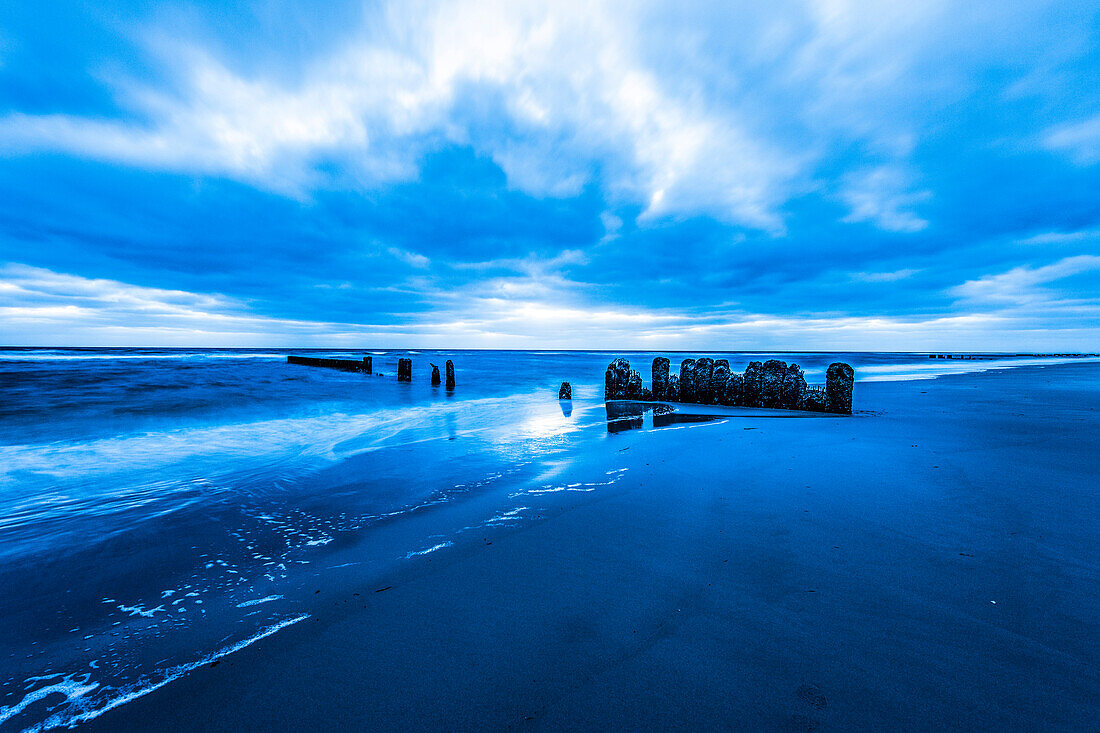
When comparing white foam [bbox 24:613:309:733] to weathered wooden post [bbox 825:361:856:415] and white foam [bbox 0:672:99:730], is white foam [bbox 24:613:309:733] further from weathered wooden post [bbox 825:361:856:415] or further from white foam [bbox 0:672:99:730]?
weathered wooden post [bbox 825:361:856:415]

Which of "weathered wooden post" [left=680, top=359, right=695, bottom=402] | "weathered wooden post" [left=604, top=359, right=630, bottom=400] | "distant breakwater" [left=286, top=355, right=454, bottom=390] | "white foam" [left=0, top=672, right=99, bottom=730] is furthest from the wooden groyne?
"white foam" [left=0, top=672, right=99, bottom=730]

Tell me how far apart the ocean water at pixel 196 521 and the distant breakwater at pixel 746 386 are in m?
4.03

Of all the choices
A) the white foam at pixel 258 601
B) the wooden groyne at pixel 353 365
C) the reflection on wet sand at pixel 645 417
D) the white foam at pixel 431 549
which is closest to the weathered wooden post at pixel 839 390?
the reflection on wet sand at pixel 645 417

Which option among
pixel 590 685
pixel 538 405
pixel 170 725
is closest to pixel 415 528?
pixel 170 725

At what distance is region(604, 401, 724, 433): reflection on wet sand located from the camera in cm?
1005

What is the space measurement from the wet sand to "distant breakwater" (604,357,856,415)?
7.24m

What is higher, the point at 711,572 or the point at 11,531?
the point at 711,572

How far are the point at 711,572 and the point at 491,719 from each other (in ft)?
6.15

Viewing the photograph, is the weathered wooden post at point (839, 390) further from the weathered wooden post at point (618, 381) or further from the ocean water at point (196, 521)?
the weathered wooden post at point (618, 381)

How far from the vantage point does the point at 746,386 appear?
13.2 m

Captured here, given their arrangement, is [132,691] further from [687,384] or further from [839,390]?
[687,384]

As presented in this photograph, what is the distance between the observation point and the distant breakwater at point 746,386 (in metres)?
11.6

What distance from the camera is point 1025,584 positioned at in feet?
8.98

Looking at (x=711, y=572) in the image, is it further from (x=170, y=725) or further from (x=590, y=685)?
(x=170, y=725)
